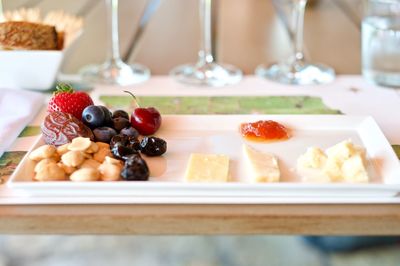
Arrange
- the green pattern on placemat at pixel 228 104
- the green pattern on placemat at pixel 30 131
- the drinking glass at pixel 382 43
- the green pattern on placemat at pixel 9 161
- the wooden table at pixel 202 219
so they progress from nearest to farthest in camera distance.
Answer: the wooden table at pixel 202 219
the green pattern on placemat at pixel 9 161
the green pattern on placemat at pixel 30 131
the green pattern on placemat at pixel 228 104
the drinking glass at pixel 382 43

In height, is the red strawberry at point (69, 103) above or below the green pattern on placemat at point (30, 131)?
above

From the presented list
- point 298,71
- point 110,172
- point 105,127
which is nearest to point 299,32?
point 298,71

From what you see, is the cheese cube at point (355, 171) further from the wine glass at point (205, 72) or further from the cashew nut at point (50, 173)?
the wine glass at point (205, 72)

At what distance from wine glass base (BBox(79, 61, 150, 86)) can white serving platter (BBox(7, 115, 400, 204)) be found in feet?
0.90

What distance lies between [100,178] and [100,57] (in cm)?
63

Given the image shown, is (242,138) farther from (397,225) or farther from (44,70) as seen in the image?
(44,70)

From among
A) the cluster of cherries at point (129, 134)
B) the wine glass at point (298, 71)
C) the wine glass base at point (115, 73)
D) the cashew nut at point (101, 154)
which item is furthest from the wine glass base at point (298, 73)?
the cashew nut at point (101, 154)

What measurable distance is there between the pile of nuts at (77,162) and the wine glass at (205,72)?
42cm

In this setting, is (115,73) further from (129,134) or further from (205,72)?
(129,134)

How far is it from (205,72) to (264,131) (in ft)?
1.23

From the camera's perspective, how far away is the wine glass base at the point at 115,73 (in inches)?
44.9

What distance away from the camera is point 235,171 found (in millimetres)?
739

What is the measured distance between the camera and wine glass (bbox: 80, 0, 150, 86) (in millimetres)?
1143

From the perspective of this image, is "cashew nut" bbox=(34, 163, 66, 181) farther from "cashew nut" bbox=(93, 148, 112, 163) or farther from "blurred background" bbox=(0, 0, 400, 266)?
"blurred background" bbox=(0, 0, 400, 266)
